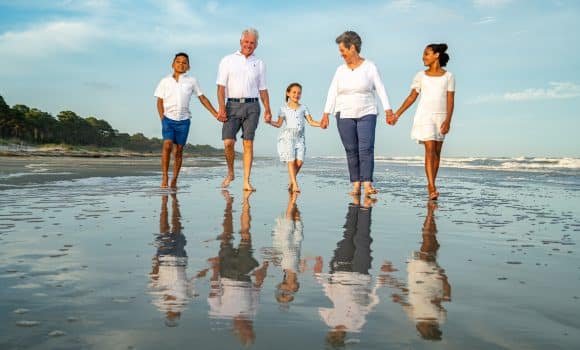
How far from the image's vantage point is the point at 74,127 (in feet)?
300

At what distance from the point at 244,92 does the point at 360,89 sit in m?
2.07

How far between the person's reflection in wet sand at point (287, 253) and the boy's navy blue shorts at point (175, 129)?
4.53 m

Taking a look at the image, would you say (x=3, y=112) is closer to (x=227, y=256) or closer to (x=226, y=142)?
(x=226, y=142)

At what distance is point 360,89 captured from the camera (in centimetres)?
757

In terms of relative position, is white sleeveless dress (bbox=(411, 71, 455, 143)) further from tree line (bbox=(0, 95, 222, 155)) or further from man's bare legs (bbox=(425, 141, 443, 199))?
tree line (bbox=(0, 95, 222, 155))

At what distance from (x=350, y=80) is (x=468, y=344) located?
21.0 feet

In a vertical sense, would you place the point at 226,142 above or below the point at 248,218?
above

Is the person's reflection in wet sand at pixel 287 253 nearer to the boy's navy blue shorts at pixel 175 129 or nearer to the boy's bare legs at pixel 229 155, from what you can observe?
the boy's bare legs at pixel 229 155

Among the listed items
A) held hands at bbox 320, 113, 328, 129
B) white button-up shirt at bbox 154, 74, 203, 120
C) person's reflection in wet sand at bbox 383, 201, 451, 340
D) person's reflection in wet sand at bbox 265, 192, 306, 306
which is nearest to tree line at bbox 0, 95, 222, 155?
white button-up shirt at bbox 154, 74, 203, 120

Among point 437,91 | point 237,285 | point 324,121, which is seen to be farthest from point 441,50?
point 237,285

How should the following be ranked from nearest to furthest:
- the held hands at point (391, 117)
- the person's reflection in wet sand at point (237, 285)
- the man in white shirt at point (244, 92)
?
the person's reflection in wet sand at point (237, 285), the held hands at point (391, 117), the man in white shirt at point (244, 92)

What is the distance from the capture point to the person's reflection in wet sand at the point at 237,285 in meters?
1.72

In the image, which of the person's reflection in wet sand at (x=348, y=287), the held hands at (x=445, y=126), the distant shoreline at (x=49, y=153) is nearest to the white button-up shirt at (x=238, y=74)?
the held hands at (x=445, y=126)

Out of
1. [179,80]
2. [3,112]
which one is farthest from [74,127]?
[179,80]
